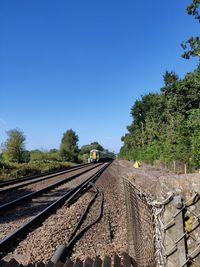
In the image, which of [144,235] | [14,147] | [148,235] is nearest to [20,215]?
[144,235]

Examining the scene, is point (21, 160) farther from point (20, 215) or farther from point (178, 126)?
point (20, 215)

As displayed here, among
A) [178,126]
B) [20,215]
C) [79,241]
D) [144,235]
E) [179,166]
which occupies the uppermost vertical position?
[178,126]

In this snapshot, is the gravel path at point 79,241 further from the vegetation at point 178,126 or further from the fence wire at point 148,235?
the vegetation at point 178,126

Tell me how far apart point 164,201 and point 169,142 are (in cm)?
3204

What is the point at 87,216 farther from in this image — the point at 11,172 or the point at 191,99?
the point at 191,99

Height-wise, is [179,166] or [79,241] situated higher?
[179,166]

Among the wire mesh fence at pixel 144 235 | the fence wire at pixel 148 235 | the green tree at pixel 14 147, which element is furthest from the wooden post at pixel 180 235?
the green tree at pixel 14 147

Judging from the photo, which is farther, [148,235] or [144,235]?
[144,235]

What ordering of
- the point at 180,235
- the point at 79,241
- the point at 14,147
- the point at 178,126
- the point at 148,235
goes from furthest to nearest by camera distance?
the point at 14,147, the point at 178,126, the point at 79,241, the point at 148,235, the point at 180,235

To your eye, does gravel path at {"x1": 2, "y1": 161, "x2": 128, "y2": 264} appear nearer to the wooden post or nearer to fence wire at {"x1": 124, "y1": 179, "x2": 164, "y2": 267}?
fence wire at {"x1": 124, "y1": 179, "x2": 164, "y2": 267}

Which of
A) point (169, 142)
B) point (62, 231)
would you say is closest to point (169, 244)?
point (62, 231)

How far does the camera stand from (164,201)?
Answer: 2.55m

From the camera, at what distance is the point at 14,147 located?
7462 cm

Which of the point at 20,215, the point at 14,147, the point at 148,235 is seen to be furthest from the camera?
the point at 14,147
